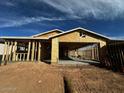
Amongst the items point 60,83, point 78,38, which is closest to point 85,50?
point 78,38

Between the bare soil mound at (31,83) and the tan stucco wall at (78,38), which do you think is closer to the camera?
the bare soil mound at (31,83)

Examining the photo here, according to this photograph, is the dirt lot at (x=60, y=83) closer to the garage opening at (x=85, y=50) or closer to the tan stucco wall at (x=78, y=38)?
the tan stucco wall at (x=78, y=38)

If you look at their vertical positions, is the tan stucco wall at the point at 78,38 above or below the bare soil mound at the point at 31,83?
above

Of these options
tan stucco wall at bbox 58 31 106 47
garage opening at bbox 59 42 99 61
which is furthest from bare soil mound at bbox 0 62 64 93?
garage opening at bbox 59 42 99 61

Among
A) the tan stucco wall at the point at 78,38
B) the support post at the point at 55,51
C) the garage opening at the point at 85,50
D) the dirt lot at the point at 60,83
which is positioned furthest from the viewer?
the garage opening at the point at 85,50

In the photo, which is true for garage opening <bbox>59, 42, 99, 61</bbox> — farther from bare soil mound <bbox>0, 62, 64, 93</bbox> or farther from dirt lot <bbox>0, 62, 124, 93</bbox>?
bare soil mound <bbox>0, 62, 64, 93</bbox>

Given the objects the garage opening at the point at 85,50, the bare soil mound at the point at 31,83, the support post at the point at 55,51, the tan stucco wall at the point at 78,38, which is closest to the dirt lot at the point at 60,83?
the bare soil mound at the point at 31,83

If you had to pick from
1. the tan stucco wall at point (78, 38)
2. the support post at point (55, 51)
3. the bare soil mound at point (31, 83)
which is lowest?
the bare soil mound at point (31, 83)

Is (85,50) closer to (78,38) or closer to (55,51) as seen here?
(78,38)

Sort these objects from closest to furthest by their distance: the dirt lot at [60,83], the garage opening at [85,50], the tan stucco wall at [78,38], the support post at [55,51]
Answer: the dirt lot at [60,83] → the support post at [55,51] → the tan stucco wall at [78,38] → the garage opening at [85,50]

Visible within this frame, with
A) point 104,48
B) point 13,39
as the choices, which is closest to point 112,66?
point 104,48

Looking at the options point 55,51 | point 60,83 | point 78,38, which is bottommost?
point 60,83

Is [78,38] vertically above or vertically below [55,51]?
above

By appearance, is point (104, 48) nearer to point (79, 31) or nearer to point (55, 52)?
point (79, 31)
